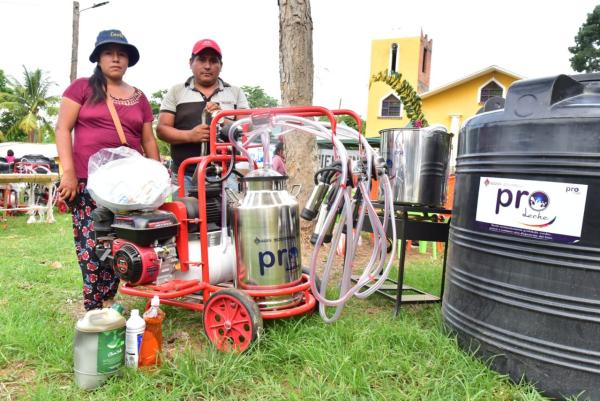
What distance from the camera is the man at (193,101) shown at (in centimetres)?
294

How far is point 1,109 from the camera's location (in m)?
30.7

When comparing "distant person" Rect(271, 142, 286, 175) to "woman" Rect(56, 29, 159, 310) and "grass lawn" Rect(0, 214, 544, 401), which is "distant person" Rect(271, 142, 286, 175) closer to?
"woman" Rect(56, 29, 159, 310)

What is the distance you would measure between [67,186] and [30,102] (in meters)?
33.8

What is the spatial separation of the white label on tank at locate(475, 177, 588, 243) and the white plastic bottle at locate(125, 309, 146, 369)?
174cm

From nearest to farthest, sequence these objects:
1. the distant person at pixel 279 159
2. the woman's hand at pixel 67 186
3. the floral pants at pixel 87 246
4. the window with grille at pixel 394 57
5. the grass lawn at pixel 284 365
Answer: the grass lawn at pixel 284 365
the woman's hand at pixel 67 186
the floral pants at pixel 87 246
the distant person at pixel 279 159
the window with grille at pixel 394 57

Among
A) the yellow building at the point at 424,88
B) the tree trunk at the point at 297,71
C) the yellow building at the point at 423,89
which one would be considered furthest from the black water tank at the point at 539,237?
the yellow building at the point at 424,88

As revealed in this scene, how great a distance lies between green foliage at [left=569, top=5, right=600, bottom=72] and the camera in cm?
2623

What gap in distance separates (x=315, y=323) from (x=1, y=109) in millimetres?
36358

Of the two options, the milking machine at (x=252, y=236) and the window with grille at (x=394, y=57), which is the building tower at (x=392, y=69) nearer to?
the window with grille at (x=394, y=57)

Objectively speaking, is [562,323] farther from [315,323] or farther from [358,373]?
[315,323]

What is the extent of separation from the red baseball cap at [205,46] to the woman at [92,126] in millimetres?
388

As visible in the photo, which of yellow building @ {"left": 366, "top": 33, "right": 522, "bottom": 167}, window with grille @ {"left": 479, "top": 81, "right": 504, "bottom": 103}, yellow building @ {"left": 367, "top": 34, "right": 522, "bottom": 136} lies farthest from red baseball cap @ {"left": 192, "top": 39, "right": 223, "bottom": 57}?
window with grille @ {"left": 479, "top": 81, "right": 504, "bottom": 103}

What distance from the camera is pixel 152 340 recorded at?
2.12 metres

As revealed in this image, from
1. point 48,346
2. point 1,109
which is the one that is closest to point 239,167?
point 48,346
